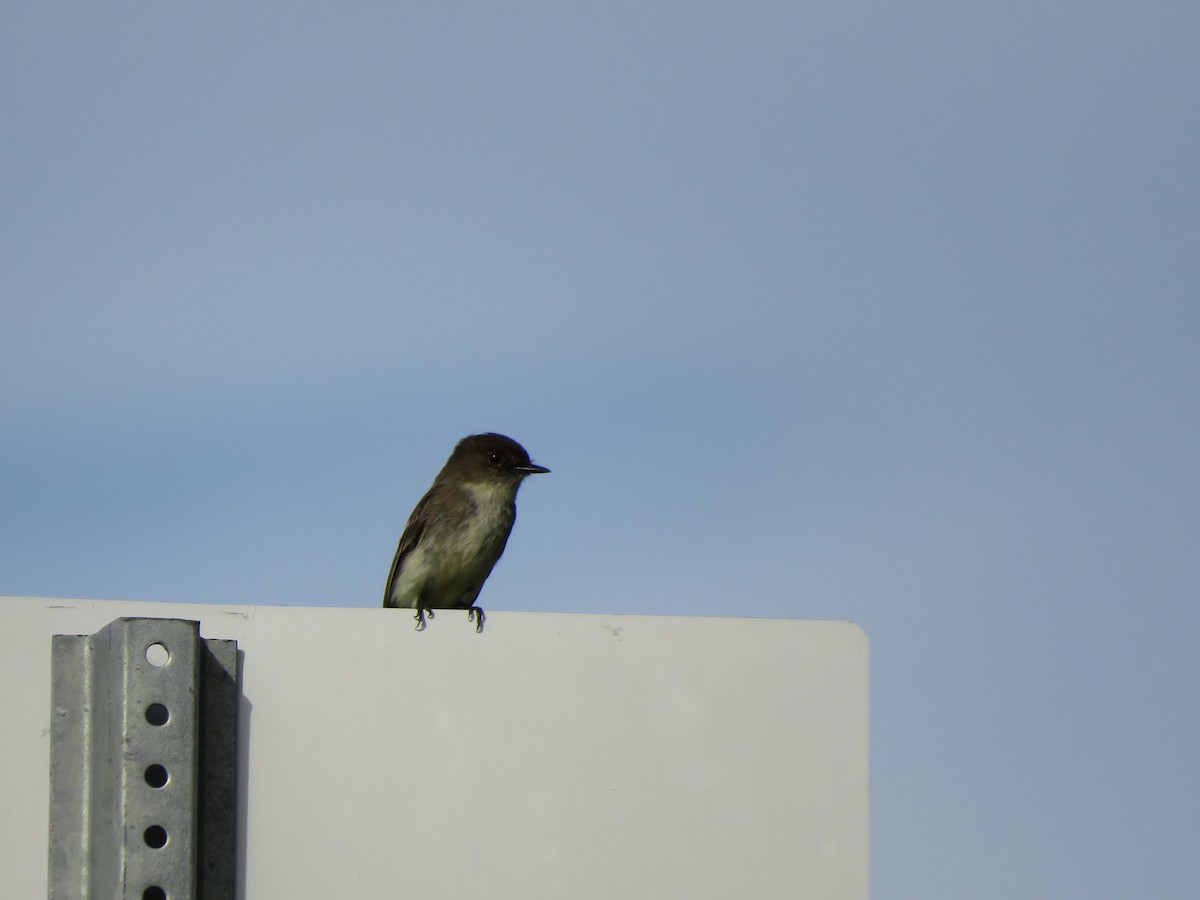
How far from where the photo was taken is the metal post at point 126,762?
7.50ft

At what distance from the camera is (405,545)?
8.10 metres

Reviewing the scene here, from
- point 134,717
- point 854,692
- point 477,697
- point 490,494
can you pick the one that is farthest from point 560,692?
point 490,494

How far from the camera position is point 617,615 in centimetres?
280

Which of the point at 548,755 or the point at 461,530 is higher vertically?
the point at 461,530

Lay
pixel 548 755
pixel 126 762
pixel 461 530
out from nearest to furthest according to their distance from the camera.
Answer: pixel 126 762 < pixel 548 755 < pixel 461 530

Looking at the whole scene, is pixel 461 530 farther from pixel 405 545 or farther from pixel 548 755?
pixel 548 755

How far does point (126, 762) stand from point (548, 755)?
0.77m

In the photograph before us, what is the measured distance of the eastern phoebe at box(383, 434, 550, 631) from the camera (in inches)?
310

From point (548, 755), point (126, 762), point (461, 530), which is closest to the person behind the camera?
point (126, 762)

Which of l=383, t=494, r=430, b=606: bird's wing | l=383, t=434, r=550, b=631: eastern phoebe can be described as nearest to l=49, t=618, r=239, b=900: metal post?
l=383, t=434, r=550, b=631: eastern phoebe

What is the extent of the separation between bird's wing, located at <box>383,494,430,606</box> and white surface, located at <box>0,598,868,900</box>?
5343 millimetres

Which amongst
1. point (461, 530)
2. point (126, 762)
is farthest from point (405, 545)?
point (126, 762)

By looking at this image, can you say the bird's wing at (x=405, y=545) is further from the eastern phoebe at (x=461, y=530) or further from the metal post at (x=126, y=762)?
the metal post at (x=126, y=762)

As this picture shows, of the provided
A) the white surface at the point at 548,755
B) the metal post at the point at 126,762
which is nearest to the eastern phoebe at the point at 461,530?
the white surface at the point at 548,755
